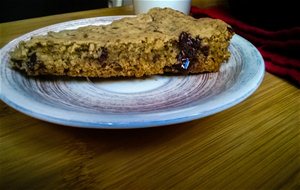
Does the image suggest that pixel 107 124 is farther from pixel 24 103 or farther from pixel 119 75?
pixel 119 75

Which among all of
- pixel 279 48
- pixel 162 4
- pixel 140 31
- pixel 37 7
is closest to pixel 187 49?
pixel 140 31

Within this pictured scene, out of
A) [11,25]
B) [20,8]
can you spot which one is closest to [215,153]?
[11,25]

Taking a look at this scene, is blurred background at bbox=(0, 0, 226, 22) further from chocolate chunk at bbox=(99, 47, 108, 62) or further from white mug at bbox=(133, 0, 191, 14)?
chocolate chunk at bbox=(99, 47, 108, 62)

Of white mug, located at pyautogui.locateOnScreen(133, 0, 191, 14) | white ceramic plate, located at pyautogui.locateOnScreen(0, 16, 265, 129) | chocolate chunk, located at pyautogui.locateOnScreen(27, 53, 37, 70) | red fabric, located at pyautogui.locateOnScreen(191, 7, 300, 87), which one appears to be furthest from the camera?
white mug, located at pyautogui.locateOnScreen(133, 0, 191, 14)

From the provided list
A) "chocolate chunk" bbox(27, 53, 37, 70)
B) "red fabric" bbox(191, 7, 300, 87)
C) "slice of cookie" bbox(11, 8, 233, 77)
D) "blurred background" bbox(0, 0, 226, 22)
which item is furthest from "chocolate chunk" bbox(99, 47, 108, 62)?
"blurred background" bbox(0, 0, 226, 22)

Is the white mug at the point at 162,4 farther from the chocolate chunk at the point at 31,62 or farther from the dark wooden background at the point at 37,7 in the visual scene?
the dark wooden background at the point at 37,7

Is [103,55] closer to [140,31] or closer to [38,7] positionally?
[140,31]
